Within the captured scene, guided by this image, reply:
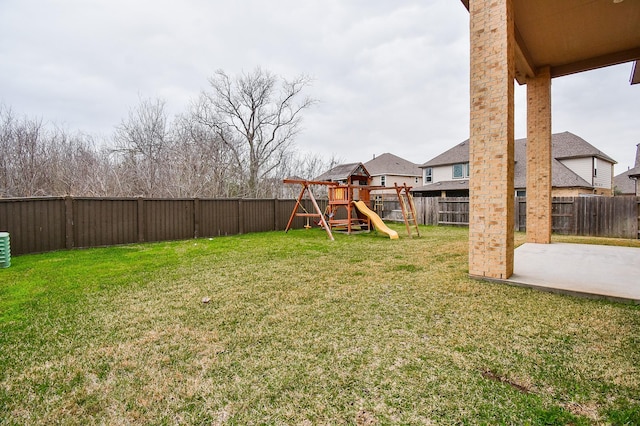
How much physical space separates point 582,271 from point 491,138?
259cm

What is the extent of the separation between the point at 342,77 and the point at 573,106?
12.4m

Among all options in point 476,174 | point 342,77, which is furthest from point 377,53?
point 476,174

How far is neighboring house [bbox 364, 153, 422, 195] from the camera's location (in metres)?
30.9

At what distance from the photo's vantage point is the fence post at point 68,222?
731cm

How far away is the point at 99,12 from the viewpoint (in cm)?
970

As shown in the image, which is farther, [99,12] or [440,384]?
[99,12]

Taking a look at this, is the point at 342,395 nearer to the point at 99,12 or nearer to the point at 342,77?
the point at 99,12

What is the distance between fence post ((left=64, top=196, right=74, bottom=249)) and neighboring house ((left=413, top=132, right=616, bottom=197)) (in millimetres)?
17398

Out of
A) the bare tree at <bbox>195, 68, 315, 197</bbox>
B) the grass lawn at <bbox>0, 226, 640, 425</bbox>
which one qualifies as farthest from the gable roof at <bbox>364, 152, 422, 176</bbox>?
the grass lawn at <bbox>0, 226, 640, 425</bbox>

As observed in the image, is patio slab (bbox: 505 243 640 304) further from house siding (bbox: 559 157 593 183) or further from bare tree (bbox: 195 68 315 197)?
bare tree (bbox: 195 68 315 197)

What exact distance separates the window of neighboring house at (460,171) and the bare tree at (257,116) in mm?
10949

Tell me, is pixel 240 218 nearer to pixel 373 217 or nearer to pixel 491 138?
pixel 373 217

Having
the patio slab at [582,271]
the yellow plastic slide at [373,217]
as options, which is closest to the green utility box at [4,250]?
the patio slab at [582,271]

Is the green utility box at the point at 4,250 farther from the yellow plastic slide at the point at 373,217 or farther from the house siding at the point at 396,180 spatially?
the house siding at the point at 396,180
